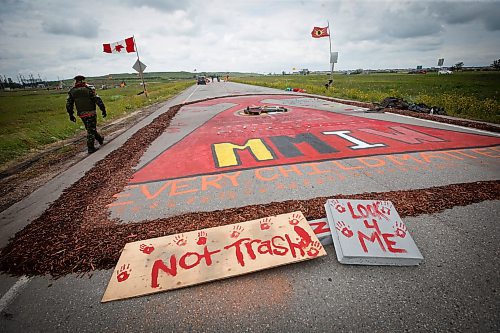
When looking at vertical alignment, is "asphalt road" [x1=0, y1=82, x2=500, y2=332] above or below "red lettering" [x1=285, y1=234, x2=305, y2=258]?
below

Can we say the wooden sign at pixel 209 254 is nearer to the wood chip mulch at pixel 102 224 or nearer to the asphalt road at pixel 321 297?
the asphalt road at pixel 321 297

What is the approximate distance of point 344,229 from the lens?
2.73 meters

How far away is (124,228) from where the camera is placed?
126 inches

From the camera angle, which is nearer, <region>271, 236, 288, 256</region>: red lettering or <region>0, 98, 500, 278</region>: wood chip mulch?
<region>271, 236, 288, 256</region>: red lettering

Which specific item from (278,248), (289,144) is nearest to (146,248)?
(278,248)

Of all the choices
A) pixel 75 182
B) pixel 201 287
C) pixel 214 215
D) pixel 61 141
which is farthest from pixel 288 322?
pixel 61 141

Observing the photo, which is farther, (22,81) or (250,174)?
(22,81)

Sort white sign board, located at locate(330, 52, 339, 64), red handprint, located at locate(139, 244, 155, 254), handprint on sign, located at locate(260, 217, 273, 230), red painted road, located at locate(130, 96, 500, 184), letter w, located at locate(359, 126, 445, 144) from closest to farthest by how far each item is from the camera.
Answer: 1. red handprint, located at locate(139, 244, 155, 254)
2. handprint on sign, located at locate(260, 217, 273, 230)
3. red painted road, located at locate(130, 96, 500, 184)
4. letter w, located at locate(359, 126, 445, 144)
5. white sign board, located at locate(330, 52, 339, 64)

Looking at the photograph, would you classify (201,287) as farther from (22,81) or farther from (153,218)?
(22,81)

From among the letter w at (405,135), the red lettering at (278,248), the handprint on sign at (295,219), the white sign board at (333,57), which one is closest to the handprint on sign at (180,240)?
the red lettering at (278,248)

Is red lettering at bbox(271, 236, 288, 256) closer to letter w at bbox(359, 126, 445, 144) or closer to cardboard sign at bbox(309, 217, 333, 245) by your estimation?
cardboard sign at bbox(309, 217, 333, 245)

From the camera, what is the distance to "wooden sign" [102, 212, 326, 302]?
7.48 feet

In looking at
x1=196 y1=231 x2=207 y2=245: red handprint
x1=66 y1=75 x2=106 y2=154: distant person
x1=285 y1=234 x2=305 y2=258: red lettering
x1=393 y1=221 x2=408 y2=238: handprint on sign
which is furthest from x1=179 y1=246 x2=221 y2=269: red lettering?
x1=66 y1=75 x2=106 y2=154: distant person

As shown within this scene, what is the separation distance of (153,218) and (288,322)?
2.43 meters
